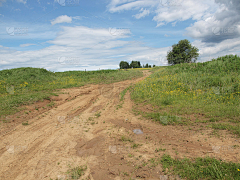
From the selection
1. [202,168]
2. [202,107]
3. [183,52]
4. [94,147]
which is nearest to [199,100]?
[202,107]

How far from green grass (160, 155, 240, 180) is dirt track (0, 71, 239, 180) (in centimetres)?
27

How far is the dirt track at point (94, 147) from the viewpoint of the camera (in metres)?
3.77

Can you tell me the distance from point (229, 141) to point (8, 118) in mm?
9308

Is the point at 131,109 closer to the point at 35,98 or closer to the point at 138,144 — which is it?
the point at 138,144

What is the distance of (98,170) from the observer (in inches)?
148

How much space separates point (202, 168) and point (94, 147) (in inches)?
122

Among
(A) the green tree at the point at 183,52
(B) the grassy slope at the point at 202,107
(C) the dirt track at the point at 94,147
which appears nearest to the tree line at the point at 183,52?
(A) the green tree at the point at 183,52

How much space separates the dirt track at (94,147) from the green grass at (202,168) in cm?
27

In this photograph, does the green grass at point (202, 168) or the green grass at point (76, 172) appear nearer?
the green grass at point (202, 168)

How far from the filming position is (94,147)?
482cm

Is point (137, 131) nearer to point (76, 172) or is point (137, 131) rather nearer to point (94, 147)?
point (94, 147)

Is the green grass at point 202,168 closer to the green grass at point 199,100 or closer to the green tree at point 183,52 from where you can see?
the green grass at point 199,100

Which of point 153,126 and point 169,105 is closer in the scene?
point 153,126

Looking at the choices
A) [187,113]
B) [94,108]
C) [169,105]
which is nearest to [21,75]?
[94,108]
